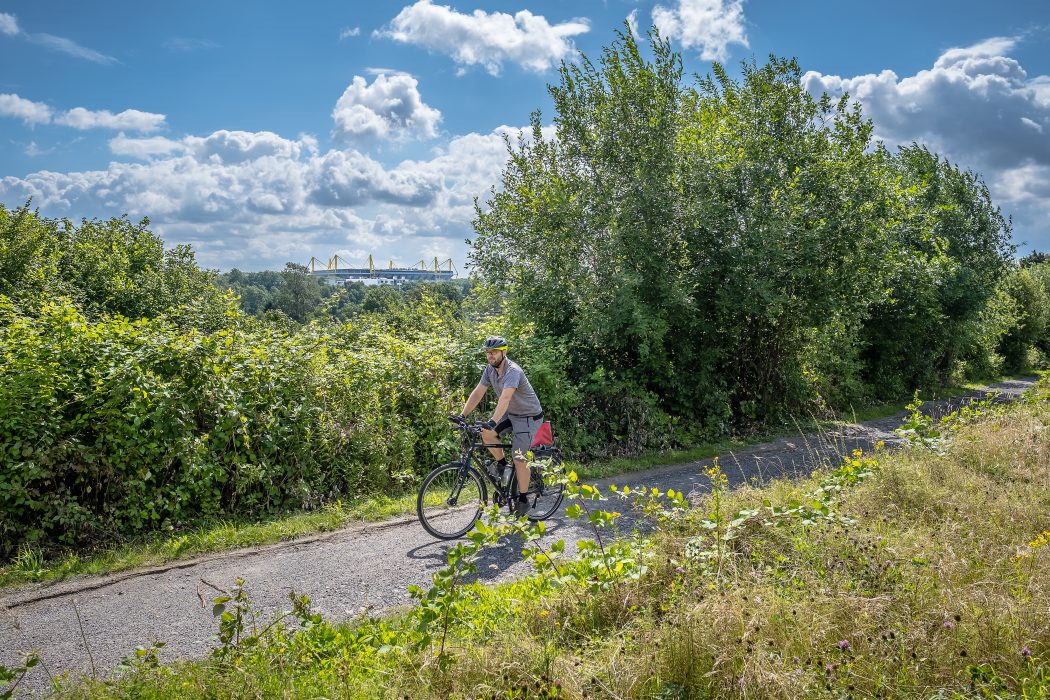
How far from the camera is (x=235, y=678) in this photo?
3621 mm

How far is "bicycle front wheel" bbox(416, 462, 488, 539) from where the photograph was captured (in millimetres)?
6781

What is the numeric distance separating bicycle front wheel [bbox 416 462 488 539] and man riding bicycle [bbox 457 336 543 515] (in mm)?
383

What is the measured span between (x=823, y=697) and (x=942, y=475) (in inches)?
160

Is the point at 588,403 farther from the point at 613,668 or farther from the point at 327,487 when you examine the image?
the point at 613,668

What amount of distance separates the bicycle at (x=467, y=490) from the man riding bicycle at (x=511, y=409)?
10cm

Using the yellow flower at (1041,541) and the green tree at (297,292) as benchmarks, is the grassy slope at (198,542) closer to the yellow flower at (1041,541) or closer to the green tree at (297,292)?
the yellow flower at (1041,541)

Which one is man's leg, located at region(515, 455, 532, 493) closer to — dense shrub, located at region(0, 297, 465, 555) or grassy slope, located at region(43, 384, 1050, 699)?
grassy slope, located at region(43, 384, 1050, 699)

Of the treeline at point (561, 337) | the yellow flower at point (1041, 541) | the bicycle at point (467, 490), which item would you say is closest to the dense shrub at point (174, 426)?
the treeline at point (561, 337)

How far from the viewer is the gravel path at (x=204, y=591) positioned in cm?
470

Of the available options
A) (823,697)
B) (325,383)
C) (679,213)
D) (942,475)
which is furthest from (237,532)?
(679,213)

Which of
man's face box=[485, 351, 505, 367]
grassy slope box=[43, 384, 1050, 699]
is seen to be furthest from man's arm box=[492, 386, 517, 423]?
grassy slope box=[43, 384, 1050, 699]

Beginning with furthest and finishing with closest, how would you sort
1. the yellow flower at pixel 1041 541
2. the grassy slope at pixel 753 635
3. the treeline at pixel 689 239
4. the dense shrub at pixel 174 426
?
the treeline at pixel 689 239, the dense shrub at pixel 174 426, the yellow flower at pixel 1041 541, the grassy slope at pixel 753 635

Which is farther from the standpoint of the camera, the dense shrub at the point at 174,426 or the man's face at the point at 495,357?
the man's face at the point at 495,357

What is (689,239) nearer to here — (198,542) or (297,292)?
(198,542)
